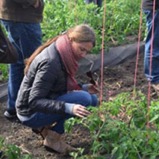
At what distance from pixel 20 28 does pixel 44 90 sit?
2.40 feet

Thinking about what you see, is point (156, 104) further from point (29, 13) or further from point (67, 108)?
point (29, 13)

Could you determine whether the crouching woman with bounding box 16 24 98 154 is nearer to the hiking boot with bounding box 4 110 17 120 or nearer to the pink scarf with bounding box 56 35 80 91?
the pink scarf with bounding box 56 35 80 91

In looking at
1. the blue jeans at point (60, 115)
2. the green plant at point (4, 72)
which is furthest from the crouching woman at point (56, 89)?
the green plant at point (4, 72)

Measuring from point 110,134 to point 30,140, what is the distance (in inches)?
37.1

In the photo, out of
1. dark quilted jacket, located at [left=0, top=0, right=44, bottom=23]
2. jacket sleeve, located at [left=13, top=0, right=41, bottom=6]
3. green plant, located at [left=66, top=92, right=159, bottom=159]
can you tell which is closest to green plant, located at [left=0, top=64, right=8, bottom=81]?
dark quilted jacket, located at [left=0, top=0, right=44, bottom=23]

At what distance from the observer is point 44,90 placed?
3.04 m

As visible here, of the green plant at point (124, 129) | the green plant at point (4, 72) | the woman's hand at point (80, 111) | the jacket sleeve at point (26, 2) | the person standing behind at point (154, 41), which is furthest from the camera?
the green plant at point (4, 72)

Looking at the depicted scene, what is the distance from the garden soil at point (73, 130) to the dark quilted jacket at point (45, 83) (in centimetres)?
37

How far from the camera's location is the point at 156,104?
9.59 feet

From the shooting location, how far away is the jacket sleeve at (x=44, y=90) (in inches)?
119

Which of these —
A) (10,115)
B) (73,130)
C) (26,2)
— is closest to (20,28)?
(26,2)

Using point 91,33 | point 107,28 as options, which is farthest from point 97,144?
point 107,28

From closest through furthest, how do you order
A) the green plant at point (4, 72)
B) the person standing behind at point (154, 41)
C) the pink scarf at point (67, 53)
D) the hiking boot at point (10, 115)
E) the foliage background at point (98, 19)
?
the pink scarf at point (67, 53), the hiking boot at point (10, 115), the person standing behind at point (154, 41), the green plant at point (4, 72), the foliage background at point (98, 19)

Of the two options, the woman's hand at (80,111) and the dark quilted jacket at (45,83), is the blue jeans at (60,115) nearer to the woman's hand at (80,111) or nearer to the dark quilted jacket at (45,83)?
the dark quilted jacket at (45,83)
